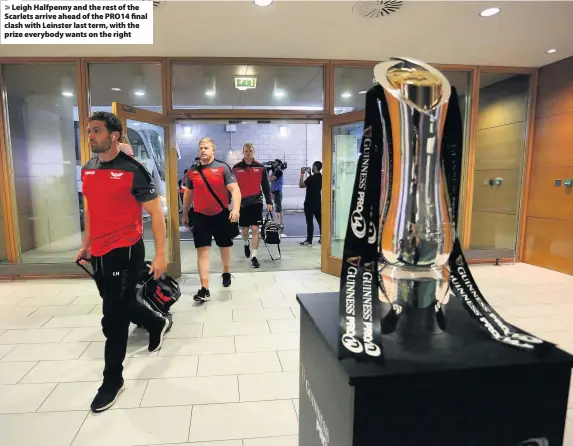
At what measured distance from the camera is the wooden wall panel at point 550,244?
4.53 metres

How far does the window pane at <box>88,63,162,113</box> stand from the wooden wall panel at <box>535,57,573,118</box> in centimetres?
489

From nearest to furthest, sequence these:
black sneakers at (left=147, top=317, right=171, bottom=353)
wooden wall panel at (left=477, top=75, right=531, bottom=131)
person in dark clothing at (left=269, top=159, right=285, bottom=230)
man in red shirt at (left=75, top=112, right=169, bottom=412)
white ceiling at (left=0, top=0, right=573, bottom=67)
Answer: man in red shirt at (left=75, top=112, right=169, bottom=412) < black sneakers at (left=147, top=317, right=171, bottom=353) < white ceiling at (left=0, top=0, right=573, bottom=67) < wooden wall panel at (left=477, top=75, right=531, bottom=131) < person in dark clothing at (left=269, top=159, right=285, bottom=230)

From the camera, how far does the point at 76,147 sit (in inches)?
182

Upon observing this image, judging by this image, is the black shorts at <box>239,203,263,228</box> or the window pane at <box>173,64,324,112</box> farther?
the black shorts at <box>239,203,263,228</box>

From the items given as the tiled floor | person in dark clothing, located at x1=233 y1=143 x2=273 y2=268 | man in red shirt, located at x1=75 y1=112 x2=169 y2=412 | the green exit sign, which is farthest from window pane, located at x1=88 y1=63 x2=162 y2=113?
man in red shirt, located at x1=75 y1=112 x2=169 y2=412

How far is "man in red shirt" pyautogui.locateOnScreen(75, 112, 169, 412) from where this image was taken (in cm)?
183

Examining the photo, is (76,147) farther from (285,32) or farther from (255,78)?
(285,32)

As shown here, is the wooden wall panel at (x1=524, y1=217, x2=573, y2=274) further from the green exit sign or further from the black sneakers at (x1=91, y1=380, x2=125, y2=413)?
the black sneakers at (x1=91, y1=380, x2=125, y2=413)

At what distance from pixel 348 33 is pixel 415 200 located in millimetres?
3579

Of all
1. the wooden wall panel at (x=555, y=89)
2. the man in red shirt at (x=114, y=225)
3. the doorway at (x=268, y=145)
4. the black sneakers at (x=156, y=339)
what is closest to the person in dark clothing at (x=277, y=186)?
the doorway at (x=268, y=145)

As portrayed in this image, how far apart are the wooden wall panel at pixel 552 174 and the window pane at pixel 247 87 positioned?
293 centimetres

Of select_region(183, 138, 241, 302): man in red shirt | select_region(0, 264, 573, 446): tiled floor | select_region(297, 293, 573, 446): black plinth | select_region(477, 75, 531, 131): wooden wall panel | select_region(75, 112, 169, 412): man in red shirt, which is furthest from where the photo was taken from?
select_region(477, 75, 531, 131): wooden wall panel

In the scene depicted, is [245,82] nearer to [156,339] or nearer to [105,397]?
[156,339]

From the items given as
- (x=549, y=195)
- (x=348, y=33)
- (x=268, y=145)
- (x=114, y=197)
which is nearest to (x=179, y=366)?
(x=114, y=197)
